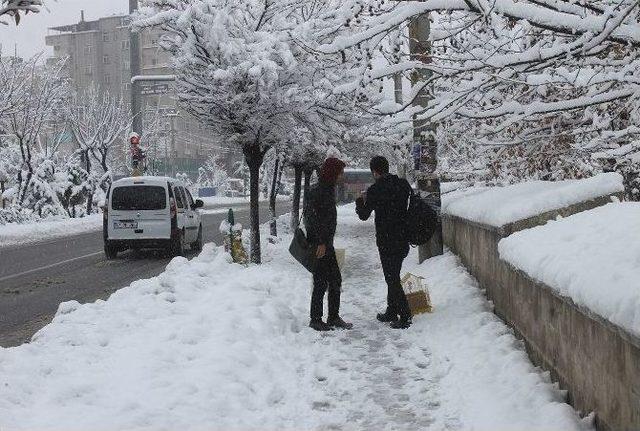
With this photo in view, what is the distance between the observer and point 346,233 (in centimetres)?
2309

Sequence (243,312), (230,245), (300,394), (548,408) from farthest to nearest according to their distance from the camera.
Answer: (230,245) → (243,312) → (300,394) → (548,408)

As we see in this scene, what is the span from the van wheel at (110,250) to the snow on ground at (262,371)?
24.3 feet

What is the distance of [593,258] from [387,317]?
12.7 ft

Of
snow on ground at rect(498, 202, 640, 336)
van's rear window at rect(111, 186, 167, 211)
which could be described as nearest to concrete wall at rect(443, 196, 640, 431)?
snow on ground at rect(498, 202, 640, 336)

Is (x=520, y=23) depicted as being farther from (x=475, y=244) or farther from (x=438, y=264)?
(x=438, y=264)

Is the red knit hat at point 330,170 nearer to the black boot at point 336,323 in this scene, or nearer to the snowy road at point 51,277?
the black boot at point 336,323

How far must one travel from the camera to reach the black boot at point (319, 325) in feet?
24.0

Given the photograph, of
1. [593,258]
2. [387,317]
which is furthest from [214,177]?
[593,258]

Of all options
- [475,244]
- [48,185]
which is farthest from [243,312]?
[48,185]

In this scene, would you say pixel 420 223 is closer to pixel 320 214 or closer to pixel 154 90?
pixel 320 214

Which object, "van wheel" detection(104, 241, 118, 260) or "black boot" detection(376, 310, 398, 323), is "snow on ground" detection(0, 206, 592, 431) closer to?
"black boot" detection(376, 310, 398, 323)

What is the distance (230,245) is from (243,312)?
5619mm

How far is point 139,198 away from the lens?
1572 cm

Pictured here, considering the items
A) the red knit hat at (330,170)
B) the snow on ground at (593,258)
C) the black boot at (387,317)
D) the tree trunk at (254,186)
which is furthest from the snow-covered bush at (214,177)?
the snow on ground at (593,258)
